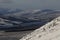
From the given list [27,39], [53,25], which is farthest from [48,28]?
[27,39]

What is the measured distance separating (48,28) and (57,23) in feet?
1.00

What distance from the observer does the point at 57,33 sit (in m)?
7.30

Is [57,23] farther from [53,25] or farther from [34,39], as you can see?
[34,39]

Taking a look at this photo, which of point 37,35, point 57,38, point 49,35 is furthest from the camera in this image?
point 37,35

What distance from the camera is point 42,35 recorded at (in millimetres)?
7680

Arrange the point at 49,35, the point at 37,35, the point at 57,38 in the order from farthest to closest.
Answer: the point at 37,35
the point at 49,35
the point at 57,38

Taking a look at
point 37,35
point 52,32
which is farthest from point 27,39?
point 52,32

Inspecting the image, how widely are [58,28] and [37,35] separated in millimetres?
626

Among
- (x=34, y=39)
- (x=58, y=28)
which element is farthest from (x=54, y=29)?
(x=34, y=39)

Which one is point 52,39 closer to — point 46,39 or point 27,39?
point 46,39

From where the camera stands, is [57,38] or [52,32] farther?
[52,32]

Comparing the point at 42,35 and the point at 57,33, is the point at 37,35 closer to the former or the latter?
the point at 42,35

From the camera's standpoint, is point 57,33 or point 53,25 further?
point 53,25

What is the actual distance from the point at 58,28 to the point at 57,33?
44cm
